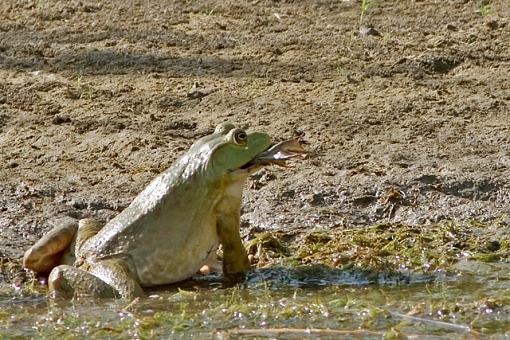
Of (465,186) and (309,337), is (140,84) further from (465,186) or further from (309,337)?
(309,337)

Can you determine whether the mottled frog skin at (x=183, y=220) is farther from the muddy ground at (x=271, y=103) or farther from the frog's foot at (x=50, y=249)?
the muddy ground at (x=271, y=103)

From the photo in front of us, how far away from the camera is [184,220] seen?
8.25 m

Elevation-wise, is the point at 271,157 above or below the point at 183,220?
above

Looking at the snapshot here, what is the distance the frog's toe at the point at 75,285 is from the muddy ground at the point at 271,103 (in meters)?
0.87

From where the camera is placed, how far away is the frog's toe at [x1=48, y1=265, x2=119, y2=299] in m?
7.97

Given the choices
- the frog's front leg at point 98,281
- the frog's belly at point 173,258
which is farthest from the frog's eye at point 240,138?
the frog's front leg at point 98,281

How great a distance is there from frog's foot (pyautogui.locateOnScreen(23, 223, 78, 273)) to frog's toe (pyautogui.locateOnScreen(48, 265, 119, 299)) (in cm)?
41

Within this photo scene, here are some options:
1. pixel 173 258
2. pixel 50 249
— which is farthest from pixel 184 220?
pixel 50 249

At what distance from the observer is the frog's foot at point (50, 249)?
8.52m

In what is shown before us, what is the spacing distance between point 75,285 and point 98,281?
0.14 meters

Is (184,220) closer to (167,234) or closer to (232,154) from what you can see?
(167,234)

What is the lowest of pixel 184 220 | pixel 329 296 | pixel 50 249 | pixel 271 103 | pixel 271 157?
pixel 329 296

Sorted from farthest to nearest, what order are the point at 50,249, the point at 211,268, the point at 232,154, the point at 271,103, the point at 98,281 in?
the point at 271,103 < the point at 211,268 < the point at 50,249 < the point at 232,154 < the point at 98,281

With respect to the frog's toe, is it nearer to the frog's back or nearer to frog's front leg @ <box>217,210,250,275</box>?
the frog's back
